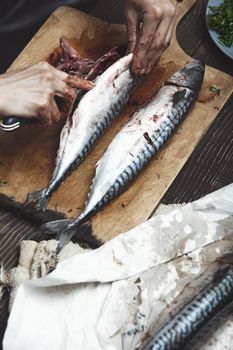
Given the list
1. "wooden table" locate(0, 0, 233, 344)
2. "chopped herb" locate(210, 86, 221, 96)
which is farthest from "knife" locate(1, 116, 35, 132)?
"chopped herb" locate(210, 86, 221, 96)

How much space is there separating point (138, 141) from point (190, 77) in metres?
0.40

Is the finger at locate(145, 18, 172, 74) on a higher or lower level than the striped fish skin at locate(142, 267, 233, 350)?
higher

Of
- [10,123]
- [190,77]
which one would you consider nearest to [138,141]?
[190,77]

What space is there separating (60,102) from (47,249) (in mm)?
574

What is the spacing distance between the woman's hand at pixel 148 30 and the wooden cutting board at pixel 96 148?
6.0 inches

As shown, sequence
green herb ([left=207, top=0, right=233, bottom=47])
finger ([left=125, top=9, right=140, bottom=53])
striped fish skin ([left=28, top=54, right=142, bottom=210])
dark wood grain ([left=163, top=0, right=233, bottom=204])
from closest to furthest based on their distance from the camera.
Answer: striped fish skin ([left=28, top=54, right=142, bottom=210]), dark wood grain ([left=163, top=0, right=233, bottom=204]), finger ([left=125, top=9, right=140, bottom=53]), green herb ([left=207, top=0, right=233, bottom=47])

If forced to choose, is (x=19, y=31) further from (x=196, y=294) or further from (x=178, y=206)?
(x=196, y=294)

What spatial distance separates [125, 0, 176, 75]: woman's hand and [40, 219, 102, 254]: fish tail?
28.5 inches

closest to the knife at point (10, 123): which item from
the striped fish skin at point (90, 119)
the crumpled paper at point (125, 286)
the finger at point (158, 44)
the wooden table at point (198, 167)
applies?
the striped fish skin at point (90, 119)

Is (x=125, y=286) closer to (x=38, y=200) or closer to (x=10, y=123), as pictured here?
(x=38, y=200)

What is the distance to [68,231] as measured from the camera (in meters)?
2.35

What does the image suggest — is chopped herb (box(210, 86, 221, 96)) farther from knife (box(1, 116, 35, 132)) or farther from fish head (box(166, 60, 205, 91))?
knife (box(1, 116, 35, 132))

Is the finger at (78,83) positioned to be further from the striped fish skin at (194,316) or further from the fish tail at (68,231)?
the striped fish skin at (194,316)

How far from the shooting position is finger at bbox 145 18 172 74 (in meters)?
2.67
